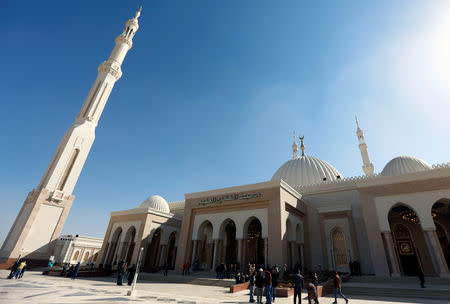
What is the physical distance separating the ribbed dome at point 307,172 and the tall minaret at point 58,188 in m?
Answer: 23.4

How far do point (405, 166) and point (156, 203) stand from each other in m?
25.9

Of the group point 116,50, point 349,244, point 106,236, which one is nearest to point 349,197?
point 349,244

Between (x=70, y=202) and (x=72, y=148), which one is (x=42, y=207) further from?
(x=72, y=148)

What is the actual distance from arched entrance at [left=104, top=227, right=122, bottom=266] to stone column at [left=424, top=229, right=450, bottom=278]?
26433mm

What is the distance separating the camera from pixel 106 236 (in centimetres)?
2625

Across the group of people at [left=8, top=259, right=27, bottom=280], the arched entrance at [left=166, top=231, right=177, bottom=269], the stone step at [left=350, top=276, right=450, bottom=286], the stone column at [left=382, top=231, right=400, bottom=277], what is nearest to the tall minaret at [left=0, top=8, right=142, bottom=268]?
the group of people at [left=8, top=259, right=27, bottom=280]

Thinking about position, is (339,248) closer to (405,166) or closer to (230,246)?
(405,166)

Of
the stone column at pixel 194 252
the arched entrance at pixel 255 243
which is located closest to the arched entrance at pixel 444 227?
the arched entrance at pixel 255 243

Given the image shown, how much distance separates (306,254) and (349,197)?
21.3 feet

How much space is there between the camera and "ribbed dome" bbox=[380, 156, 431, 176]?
1936cm

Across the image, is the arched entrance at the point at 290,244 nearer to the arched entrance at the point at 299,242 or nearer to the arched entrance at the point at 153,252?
the arched entrance at the point at 299,242

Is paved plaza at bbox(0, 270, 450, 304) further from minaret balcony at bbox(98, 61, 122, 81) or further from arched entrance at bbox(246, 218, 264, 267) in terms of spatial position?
minaret balcony at bbox(98, 61, 122, 81)

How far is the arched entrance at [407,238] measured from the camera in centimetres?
1848

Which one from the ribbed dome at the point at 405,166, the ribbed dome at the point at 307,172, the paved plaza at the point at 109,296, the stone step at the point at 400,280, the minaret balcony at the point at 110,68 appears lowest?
the paved plaza at the point at 109,296
